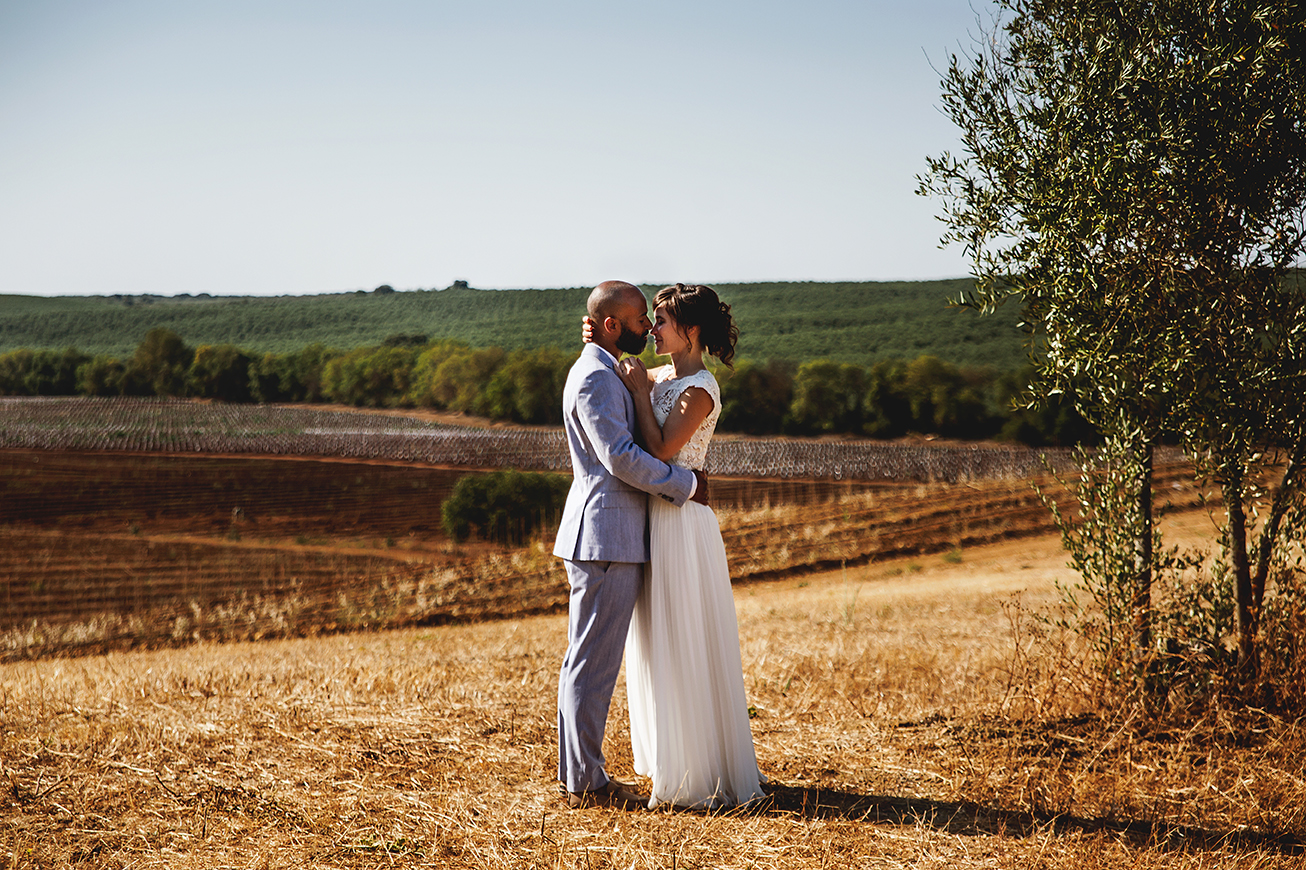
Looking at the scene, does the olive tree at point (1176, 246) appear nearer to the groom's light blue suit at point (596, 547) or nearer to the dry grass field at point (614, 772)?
the dry grass field at point (614, 772)

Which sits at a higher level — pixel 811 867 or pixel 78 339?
pixel 78 339

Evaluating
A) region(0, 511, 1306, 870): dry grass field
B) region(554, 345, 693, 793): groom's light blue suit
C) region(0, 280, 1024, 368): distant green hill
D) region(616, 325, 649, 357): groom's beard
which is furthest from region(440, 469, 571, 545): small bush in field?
region(0, 280, 1024, 368): distant green hill

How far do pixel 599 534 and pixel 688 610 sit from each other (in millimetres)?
536

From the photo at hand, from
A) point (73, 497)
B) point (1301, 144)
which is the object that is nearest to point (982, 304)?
point (1301, 144)

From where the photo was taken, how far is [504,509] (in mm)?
28953

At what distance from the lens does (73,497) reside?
116 ft

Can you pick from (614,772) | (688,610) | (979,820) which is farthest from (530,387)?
(979,820)

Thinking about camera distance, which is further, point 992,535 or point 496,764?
point 992,535

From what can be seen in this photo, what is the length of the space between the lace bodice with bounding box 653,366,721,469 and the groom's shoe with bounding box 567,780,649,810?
149 centimetres

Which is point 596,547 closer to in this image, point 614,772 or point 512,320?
point 614,772

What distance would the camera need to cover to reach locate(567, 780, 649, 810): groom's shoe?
12.9 feet

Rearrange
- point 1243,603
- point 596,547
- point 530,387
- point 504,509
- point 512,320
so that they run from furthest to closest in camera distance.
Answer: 1. point 512,320
2. point 530,387
3. point 504,509
4. point 1243,603
5. point 596,547

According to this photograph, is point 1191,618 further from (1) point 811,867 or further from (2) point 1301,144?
(1) point 811,867

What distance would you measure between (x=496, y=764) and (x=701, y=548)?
1.71 m
